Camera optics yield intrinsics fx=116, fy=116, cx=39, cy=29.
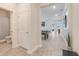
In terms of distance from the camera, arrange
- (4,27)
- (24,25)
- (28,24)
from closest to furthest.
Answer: (28,24)
(24,25)
(4,27)

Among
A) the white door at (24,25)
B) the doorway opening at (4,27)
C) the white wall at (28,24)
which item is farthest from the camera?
the doorway opening at (4,27)

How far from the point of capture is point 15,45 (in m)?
5.48

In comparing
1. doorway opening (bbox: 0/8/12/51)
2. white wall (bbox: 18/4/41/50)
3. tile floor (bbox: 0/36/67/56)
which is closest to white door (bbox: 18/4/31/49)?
white wall (bbox: 18/4/41/50)

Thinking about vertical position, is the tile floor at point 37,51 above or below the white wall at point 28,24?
below

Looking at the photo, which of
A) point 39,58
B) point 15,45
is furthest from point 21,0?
point 15,45

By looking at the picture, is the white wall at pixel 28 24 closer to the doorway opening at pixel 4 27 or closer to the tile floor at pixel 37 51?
the tile floor at pixel 37 51

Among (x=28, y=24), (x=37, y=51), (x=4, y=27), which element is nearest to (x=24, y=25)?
(x=28, y=24)

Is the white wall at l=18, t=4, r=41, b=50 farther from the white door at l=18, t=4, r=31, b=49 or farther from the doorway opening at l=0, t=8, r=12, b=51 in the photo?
the doorway opening at l=0, t=8, r=12, b=51

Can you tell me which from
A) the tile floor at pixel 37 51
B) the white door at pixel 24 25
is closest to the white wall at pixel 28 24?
the white door at pixel 24 25

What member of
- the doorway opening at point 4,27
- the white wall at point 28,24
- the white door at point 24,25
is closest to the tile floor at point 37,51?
the white wall at point 28,24

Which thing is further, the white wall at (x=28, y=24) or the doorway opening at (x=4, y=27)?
the doorway opening at (x=4, y=27)

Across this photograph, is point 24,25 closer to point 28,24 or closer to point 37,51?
point 28,24

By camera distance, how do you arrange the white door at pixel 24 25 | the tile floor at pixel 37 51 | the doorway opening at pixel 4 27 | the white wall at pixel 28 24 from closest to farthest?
1. the tile floor at pixel 37 51
2. the white wall at pixel 28 24
3. the white door at pixel 24 25
4. the doorway opening at pixel 4 27

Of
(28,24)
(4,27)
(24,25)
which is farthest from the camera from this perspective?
(4,27)
